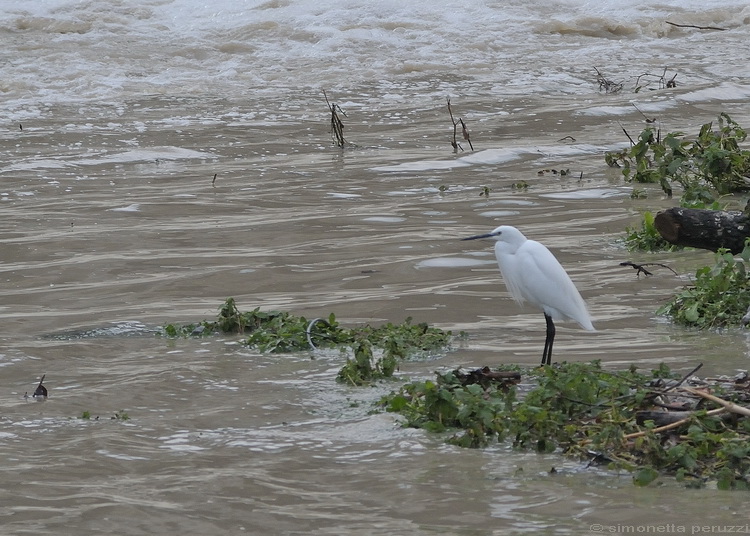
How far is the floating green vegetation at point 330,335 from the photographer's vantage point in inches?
206

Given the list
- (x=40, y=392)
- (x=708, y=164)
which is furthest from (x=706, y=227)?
(x=40, y=392)

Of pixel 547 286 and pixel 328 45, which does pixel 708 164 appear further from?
pixel 328 45

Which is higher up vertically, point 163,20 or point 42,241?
point 163,20

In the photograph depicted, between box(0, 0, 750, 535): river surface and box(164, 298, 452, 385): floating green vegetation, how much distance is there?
10 cm

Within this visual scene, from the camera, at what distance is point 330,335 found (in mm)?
5859

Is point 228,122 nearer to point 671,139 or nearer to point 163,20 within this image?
point 671,139

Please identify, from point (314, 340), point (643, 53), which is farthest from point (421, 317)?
point (643, 53)

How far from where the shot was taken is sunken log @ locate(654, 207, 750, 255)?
6.30 m

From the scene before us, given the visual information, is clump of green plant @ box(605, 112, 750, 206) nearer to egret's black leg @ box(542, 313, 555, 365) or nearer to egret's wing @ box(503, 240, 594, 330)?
egret's wing @ box(503, 240, 594, 330)

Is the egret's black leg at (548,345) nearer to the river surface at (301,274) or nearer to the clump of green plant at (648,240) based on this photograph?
the river surface at (301,274)

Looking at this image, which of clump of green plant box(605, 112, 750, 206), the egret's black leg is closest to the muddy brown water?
the egret's black leg

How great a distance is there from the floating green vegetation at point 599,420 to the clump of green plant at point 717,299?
1.16 m

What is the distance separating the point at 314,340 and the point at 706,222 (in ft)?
7.56

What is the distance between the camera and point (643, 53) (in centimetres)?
2136
